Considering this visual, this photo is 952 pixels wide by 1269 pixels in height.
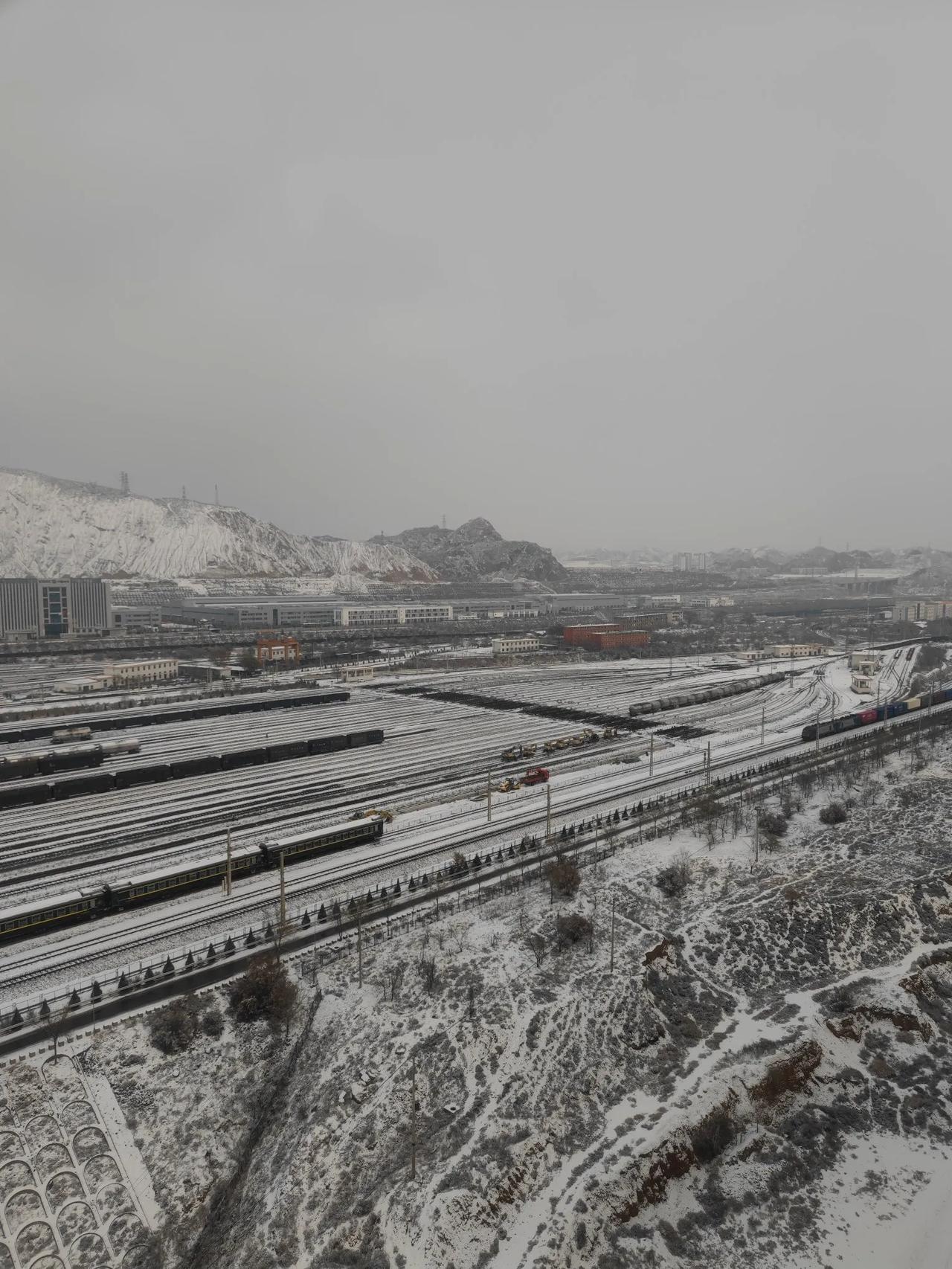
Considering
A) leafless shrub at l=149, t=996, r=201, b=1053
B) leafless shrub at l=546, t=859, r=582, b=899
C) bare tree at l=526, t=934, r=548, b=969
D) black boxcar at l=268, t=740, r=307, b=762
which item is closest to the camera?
leafless shrub at l=149, t=996, r=201, b=1053

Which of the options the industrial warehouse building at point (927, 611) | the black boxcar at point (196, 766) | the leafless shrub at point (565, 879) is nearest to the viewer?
the leafless shrub at point (565, 879)

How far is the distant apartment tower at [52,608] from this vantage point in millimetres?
75625

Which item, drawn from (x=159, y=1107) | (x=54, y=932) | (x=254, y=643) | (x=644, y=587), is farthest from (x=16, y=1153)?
(x=644, y=587)

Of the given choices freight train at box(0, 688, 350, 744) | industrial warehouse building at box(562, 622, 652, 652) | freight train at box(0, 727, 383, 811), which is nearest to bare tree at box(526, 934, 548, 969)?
freight train at box(0, 727, 383, 811)

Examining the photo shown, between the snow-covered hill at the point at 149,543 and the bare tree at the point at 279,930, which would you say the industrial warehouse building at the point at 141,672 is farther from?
the snow-covered hill at the point at 149,543

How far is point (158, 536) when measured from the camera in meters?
141

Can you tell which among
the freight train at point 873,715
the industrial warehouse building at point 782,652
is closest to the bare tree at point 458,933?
the freight train at point 873,715

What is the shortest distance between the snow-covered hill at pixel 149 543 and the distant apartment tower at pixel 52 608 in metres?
52.2

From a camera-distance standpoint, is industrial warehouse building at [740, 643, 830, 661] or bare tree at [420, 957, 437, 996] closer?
bare tree at [420, 957, 437, 996]

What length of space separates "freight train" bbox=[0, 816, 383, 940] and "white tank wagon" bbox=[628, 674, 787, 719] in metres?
23.1

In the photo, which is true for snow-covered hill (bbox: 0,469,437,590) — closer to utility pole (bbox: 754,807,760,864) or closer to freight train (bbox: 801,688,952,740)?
freight train (bbox: 801,688,952,740)

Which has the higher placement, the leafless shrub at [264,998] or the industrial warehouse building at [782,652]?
the industrial warehouse building at [782,652]

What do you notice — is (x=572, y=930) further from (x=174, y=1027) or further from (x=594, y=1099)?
(x=174, y=1027)

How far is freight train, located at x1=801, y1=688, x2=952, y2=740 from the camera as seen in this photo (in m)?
34.7
